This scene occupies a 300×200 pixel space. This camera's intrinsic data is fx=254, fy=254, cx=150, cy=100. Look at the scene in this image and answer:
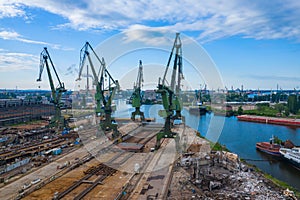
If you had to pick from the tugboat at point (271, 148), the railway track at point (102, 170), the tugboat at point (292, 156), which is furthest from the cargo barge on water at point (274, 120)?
the railway track at point (102, 170)

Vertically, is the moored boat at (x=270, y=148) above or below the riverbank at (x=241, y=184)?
below

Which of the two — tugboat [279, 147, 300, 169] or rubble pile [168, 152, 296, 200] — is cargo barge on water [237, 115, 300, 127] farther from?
rubble pile [168, 152, 296, 200]

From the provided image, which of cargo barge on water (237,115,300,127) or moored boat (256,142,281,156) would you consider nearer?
moored boat (256,142,281,156)

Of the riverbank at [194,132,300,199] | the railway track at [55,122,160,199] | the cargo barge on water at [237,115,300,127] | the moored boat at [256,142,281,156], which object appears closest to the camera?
the railway track at [55,122,160,199]

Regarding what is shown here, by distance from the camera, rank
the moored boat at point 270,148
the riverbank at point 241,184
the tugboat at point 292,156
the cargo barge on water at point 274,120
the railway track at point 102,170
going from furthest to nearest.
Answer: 1. the cargo barge on water at point 274,120
2. the moored boat at point 270,148
3. the tugboat at point 292,156
4. the riverbank at point 241,184
5. the railway track at point 102,170

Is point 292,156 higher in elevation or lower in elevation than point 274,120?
lower

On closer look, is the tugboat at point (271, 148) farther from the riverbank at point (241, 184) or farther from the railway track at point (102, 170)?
the railway track at point (102, 170)

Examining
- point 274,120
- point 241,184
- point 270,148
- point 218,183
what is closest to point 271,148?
point 270,148

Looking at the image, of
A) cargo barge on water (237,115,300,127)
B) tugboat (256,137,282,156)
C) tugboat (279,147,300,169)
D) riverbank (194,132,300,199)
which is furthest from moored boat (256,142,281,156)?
cargo barge on water (237,115,300,127)

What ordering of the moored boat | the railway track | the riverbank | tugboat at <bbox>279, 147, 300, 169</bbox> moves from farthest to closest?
the moored boat → tugboat at <bbox>279, 147, 300, 169</bbox> → the riverbank → the railway track

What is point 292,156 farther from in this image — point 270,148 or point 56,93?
point 56,93

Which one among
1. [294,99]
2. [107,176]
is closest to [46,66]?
[107,176]
